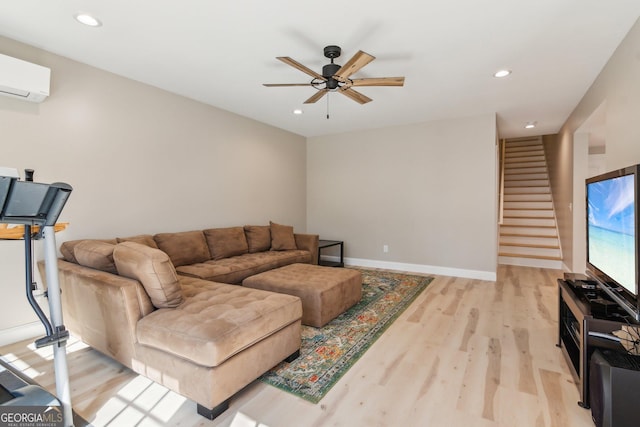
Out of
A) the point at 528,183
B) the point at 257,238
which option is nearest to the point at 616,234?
the point at 257,238

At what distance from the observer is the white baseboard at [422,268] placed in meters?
4.61

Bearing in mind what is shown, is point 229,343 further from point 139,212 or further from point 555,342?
point 555,342

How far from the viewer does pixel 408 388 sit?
1949 millimetres

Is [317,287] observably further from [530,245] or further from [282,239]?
[530,245]

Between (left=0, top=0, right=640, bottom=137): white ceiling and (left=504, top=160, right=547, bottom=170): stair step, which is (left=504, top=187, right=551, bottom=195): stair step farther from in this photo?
(left=0, top=0, right=640, bottom=137): white ceiling

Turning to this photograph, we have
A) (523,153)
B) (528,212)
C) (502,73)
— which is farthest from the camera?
(523,153)

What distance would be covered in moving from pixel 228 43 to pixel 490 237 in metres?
4.21

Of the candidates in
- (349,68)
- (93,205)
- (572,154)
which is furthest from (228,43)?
(572,154)

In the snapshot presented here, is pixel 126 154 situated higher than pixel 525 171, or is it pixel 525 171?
pixel 525 171

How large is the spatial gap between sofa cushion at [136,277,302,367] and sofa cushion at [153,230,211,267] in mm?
1282

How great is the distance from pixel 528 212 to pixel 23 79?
7.98 meters

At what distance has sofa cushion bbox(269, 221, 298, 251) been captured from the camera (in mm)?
4664

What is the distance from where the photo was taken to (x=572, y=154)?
4.61 metres

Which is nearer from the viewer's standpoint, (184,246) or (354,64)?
(354,64)
